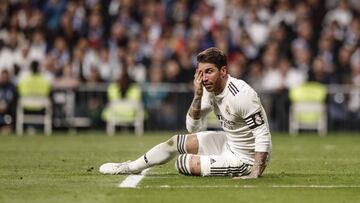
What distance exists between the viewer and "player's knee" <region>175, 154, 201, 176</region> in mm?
10492

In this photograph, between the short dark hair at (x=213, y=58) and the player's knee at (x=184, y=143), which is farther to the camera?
the player's knee at (x=184, y=143)

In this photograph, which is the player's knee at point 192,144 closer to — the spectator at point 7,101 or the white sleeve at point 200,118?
the white sleeve at point 200,118

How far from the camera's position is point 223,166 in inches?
412

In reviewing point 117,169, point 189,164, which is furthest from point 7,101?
point 189,164

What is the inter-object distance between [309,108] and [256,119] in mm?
13335

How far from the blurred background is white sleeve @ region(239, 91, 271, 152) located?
12840mm

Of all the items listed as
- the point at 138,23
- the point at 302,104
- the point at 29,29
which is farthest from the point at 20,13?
the point at 302,104

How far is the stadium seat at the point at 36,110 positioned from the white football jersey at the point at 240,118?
1281 centimetres

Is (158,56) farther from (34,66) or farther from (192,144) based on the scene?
(192,144)

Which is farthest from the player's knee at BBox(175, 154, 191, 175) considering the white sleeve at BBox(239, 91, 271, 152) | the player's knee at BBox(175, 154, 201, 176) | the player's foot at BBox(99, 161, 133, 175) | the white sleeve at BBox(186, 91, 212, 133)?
the white sleeve at BBox(239, 91, 271, 152)

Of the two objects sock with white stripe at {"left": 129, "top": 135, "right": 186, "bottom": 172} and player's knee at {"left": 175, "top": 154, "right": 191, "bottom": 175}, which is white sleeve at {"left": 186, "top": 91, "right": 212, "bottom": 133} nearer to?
Result: sock with white stripe at {"left": 129, "top": 135, "right": 186, "bottom": 172}

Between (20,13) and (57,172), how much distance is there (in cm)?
1440

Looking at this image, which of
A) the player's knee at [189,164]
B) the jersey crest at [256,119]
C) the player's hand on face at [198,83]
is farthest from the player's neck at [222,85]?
the player's knee at [189,164]

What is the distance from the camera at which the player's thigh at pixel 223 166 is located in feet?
34.2
